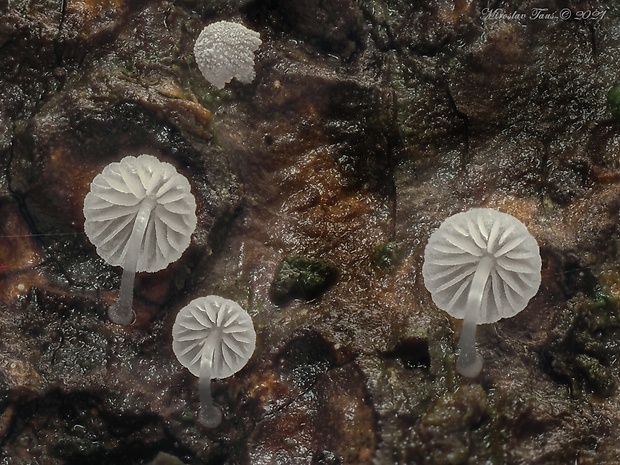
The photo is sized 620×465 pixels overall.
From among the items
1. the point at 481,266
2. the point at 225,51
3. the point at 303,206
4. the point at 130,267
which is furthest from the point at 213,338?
the point at 225,51

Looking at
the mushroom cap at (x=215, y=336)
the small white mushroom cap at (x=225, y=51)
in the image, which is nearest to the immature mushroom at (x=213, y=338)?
the mushroom cap at (x=215, y=336)

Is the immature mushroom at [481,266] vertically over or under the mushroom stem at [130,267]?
over

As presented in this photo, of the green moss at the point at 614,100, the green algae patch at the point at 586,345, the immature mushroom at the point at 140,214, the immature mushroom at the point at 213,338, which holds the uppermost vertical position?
the green moss at the point at 614,100

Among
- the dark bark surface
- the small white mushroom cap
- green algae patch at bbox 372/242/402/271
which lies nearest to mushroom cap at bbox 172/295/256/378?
the dark bark surface

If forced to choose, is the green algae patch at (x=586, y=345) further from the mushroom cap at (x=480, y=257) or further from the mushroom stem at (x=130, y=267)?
the mushroom stem at (x=130, y=267)

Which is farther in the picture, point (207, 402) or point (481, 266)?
point (207, 402)

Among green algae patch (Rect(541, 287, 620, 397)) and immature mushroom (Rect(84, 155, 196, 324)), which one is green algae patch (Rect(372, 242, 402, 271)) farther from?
immature mushroom (Rect(84, 155, 196, 324))

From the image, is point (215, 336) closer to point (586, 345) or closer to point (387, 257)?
point (387, 257)
